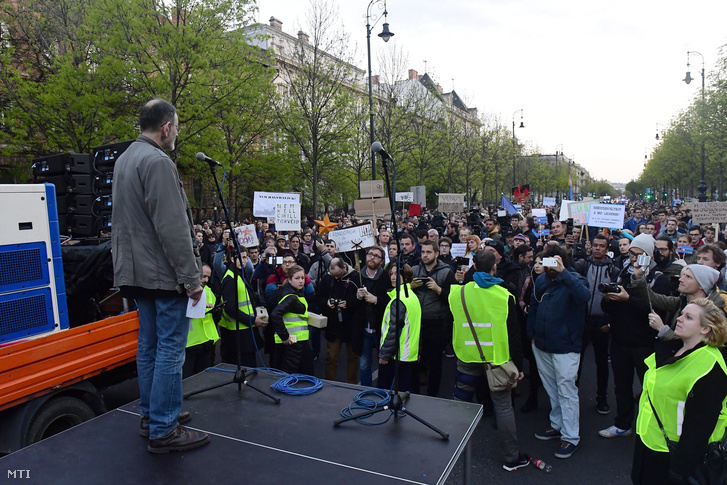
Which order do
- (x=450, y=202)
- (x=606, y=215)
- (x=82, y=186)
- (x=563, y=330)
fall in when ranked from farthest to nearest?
(x=450, y=202) → (x=606, y=215) → (x=82, y=186) → (x=563, y=330)

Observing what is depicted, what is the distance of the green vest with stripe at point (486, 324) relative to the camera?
462 cm

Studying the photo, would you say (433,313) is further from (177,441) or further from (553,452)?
(177,441)

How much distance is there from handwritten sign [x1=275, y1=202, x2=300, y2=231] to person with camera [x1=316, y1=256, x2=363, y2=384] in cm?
492

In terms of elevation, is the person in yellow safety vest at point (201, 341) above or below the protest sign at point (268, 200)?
below

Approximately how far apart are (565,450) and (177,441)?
12.5 ft

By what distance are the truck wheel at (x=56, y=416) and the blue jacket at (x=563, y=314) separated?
4.53 m

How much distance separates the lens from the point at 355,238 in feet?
30.7

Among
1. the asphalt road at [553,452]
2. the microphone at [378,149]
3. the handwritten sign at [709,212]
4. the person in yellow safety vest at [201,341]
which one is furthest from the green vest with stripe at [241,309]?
the handwritten sign at [709,212]

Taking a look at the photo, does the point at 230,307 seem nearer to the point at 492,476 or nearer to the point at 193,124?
the point at 492,476

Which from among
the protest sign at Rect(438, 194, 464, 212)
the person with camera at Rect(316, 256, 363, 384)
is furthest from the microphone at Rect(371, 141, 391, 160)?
the protest sign at Rect(438, 194, 464, 212)

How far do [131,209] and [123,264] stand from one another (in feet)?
1.13

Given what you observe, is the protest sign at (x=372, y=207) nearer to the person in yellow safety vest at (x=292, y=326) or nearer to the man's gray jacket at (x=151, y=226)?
the person in yellow safety vest at (x=292, y=326)

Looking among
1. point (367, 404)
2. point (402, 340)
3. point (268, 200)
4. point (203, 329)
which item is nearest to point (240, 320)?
point (203, 329)

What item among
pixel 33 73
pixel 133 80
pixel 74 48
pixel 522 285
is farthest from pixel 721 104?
pixel 33 73
